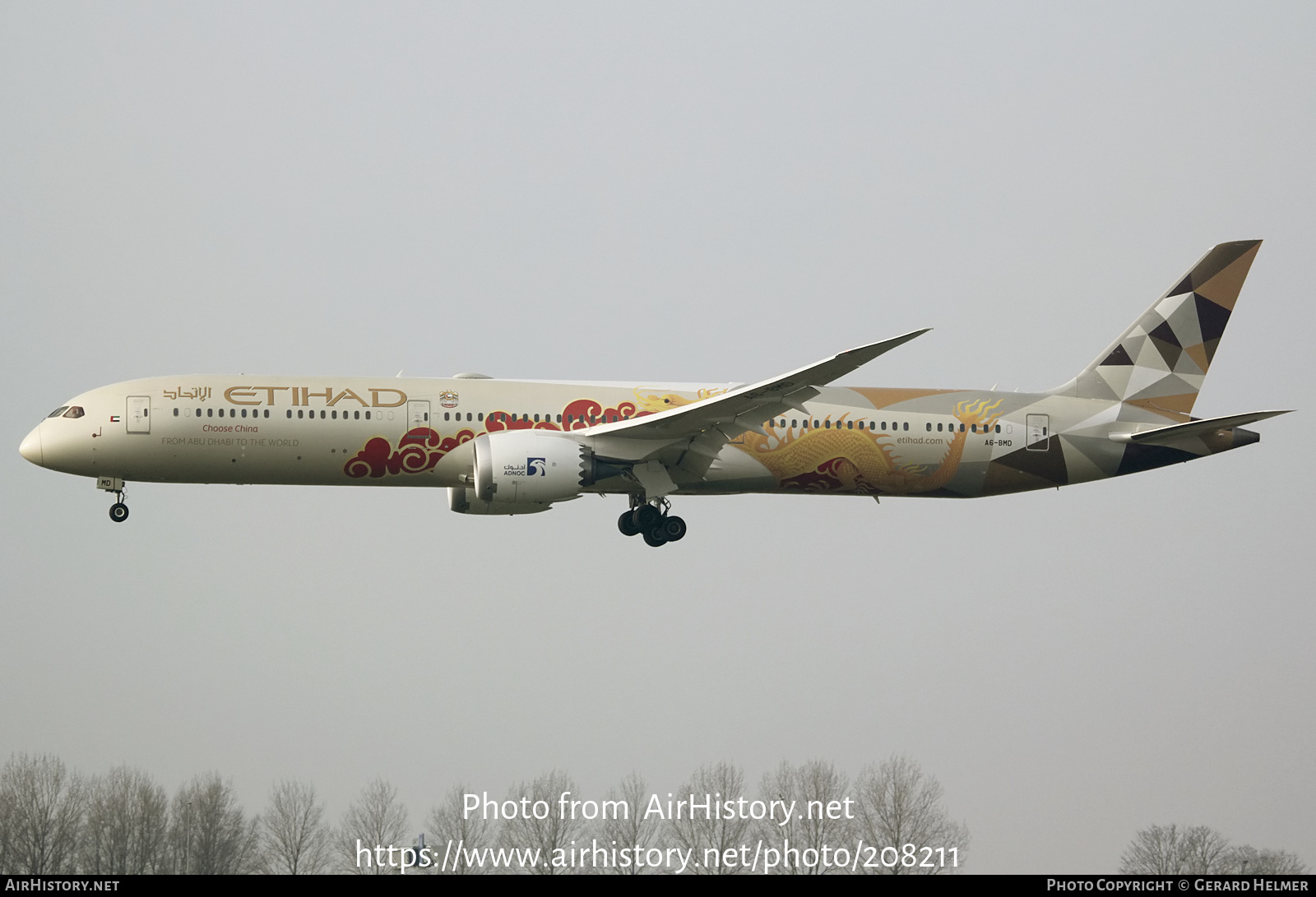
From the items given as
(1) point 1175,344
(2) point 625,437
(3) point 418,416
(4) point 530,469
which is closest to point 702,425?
(2) point 625,437

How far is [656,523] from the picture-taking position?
43.2m

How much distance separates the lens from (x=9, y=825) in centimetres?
4206

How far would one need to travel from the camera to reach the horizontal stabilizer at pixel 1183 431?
42.4 meters

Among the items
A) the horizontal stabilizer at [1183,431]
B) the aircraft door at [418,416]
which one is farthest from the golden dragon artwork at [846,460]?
the aircraft door at [418,416]

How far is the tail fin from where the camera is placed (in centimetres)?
4672

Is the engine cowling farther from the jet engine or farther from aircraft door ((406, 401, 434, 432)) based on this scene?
aircraft door ((406, 401, 434, 432))

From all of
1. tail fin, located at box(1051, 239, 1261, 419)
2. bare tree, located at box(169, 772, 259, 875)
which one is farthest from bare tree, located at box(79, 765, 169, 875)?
tail fin, located at box(1051, 239, 1261, 419)

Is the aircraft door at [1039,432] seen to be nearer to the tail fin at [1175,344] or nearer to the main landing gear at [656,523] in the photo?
the tail fin at [1175,344]

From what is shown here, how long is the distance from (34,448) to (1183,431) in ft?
93.5

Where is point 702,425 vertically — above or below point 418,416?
below

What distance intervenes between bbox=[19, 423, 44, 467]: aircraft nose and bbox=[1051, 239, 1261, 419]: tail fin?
85.8ft

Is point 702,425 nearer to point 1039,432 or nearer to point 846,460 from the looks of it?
point 846,460

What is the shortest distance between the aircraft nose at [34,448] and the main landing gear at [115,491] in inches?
56.6
